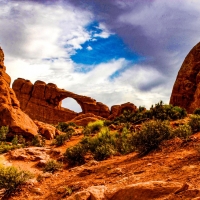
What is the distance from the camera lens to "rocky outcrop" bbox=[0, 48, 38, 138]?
20406 mm

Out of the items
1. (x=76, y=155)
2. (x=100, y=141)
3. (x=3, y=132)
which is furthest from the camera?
(x=3, y=132)

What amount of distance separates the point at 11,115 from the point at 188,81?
19386 millimetres

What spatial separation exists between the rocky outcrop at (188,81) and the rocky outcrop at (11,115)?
16702 mm

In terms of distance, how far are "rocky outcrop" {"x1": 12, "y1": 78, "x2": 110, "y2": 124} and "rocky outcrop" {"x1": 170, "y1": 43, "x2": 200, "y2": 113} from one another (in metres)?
24.7

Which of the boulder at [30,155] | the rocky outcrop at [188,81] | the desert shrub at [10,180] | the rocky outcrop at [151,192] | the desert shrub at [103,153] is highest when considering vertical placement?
the rocky outcrop at [188,81]

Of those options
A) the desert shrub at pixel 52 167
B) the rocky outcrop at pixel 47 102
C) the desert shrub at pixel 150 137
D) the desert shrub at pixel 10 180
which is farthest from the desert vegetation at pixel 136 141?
the rocky outcrop at pixel 47 102

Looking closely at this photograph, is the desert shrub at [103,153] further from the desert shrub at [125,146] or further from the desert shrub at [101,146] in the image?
the desert shrub at [125,146]

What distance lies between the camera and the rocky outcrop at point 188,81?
30547 millimetres

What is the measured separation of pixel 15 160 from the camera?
1295 cm

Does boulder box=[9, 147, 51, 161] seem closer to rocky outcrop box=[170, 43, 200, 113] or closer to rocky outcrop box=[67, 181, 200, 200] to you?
rocky outcrop box=[67, 181, 200, 200]

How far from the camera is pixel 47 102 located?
53.2 meters

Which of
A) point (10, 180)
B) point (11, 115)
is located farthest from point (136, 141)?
A: point (11, 115)

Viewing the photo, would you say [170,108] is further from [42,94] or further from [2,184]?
[42,94]

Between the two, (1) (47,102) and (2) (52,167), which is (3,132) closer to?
(2) (52,167)
